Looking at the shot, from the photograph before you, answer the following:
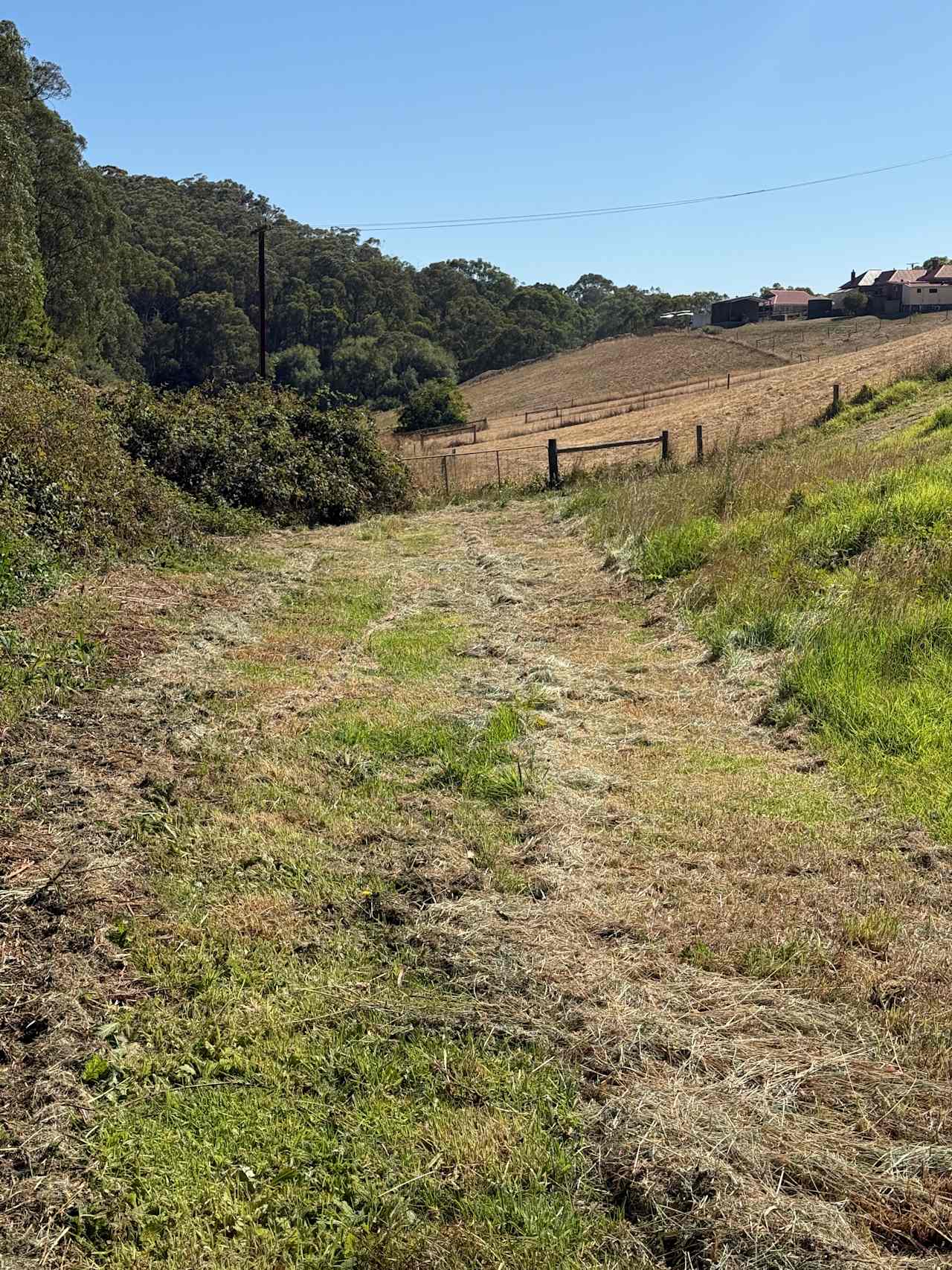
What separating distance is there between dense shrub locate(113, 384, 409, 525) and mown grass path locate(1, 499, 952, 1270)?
33.3ft

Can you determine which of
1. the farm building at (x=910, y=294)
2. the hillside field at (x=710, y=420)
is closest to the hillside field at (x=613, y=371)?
the hillside field at (x=710, y=420)

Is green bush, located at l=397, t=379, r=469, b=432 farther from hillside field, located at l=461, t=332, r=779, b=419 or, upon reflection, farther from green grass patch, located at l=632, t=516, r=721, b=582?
green grass patch, located at l=632, t=516, r=721, b=582

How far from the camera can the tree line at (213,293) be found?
118 feet

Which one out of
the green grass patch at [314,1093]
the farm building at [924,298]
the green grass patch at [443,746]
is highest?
the farm building at [924,298]

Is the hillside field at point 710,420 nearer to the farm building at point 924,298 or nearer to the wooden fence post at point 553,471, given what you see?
the wooden fence post at point 553,471

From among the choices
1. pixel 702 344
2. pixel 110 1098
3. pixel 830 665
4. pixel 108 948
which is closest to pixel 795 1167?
pixel 110 1098

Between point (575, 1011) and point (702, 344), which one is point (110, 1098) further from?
point (702, 344)

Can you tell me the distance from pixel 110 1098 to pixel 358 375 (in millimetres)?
90188

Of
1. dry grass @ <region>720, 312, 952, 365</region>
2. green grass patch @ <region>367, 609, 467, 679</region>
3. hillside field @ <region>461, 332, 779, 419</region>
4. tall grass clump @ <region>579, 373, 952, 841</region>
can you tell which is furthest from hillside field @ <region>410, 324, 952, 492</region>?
green grass patch @ <region>367, 609, 467, 679</region>

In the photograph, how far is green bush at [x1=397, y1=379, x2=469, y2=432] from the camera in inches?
2389

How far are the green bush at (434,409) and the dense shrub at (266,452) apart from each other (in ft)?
135

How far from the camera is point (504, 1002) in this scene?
3.50 m

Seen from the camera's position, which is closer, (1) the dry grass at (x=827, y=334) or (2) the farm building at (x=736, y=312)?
(1) the dry grass at (x=827, y=334)

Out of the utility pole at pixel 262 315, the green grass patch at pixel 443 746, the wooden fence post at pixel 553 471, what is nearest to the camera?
the green grass patch at pixel 443 746
